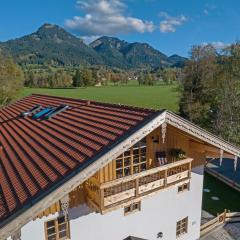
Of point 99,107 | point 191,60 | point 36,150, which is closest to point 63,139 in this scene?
point 36,150

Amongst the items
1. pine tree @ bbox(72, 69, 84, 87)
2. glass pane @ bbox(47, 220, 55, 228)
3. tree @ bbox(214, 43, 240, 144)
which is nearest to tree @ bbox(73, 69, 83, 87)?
pine tree @ bbox(72, 69, 84, 87)

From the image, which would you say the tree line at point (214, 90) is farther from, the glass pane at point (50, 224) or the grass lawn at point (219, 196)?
the glass pane at point (50, 224)

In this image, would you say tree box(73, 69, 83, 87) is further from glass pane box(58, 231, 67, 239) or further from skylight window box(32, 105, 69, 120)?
glass pane box(58, 231, 67, 239)

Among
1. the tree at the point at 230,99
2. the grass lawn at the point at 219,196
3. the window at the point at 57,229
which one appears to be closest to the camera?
the window at the point at 57,229

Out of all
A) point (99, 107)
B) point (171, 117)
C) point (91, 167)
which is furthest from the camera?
point (99, 107)

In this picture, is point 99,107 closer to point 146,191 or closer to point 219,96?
point 146,191

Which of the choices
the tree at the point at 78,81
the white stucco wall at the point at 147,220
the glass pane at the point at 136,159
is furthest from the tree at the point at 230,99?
the tree at the point at 78,81
